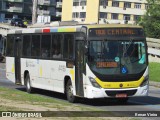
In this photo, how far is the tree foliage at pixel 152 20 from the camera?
2736 inches

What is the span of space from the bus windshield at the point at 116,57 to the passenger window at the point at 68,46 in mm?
1208

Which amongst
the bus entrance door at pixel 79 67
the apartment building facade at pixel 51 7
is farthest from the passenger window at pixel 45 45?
the apartment building facade at pixel 51 7

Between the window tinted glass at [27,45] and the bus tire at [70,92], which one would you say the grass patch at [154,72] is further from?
the bus tire at [70,92]

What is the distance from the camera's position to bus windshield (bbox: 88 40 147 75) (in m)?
17.8

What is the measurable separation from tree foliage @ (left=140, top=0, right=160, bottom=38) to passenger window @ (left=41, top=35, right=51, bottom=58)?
159 ft

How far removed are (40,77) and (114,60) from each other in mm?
4983

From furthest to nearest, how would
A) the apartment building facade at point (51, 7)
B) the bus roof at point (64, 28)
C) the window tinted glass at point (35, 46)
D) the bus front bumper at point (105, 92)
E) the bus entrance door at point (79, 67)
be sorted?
the apartment building facade at point (51, 7) → the window tinted glass at point (35, 46) → the bus roof at point (64, 28) → the bus entrance door at point (79, 67) → the bus front bumper at point (105, 92)

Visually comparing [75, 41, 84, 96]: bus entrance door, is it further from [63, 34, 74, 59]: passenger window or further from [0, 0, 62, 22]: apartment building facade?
[0, 0, 62, 22]: apartment building facade

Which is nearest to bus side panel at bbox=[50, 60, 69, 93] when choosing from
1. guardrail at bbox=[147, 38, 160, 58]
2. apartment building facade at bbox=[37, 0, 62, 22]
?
guardrail at bbox=[147, 38, 160, 58]

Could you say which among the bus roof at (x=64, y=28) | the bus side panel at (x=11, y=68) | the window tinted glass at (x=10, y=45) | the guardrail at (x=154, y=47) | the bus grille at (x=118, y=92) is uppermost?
the bus roof at (x=64, y=28)

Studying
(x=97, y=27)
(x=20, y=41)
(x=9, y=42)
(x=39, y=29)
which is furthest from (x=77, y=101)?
(x=9, y=42)

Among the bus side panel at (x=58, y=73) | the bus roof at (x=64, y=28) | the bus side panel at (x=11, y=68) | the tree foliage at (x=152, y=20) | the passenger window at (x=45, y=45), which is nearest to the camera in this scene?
the bus roof at (x=64, y=28)

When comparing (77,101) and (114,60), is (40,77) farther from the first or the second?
(114,60)

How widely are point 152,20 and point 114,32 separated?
53559 millimetres
